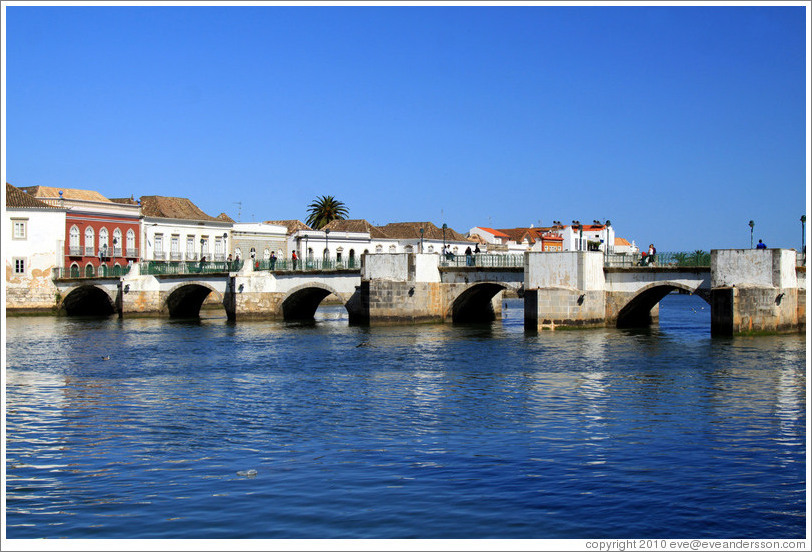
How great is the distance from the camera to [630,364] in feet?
90.7

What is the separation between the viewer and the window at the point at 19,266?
196ft

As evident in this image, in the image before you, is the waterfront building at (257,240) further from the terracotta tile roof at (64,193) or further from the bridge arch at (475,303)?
the bridge arch at (475,303)

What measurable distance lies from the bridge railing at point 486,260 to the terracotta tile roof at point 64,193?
3133 centimetres

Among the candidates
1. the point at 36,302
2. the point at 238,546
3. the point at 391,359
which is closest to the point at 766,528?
the point at 238,546

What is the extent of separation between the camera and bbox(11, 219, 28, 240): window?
59875 millimetres

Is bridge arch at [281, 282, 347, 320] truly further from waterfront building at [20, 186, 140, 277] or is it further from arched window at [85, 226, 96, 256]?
arched window at [85, 226, 96, 256]

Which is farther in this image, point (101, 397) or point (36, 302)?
point (36, 302)

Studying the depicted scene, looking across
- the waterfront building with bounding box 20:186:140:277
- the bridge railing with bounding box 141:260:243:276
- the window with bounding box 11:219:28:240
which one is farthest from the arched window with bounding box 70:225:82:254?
the bridge railing with bounding box 141:260:243:276

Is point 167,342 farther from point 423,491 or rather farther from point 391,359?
point 423,491

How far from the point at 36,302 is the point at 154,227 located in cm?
1139

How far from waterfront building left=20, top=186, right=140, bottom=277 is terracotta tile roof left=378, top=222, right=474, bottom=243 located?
29.8m

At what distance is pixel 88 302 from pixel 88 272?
3.98m

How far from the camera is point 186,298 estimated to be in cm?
5847

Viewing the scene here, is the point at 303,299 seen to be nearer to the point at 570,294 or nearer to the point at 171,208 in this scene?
the point at 570,294
